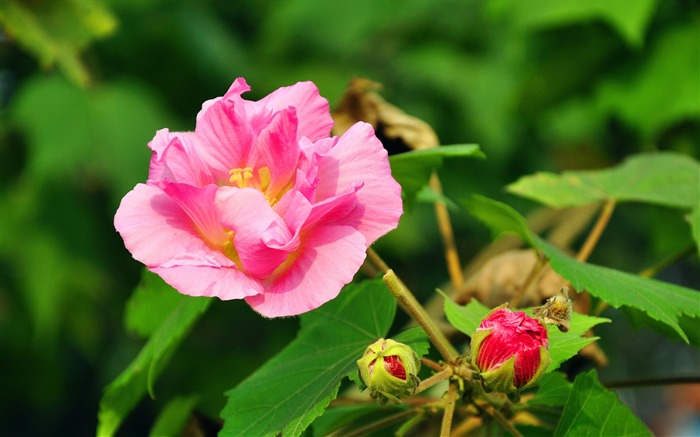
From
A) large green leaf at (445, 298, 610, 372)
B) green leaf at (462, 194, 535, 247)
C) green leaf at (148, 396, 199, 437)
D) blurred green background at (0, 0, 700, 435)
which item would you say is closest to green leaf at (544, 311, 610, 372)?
large green leaf at (445, 298, 610, 372)

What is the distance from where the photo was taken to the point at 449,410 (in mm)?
590

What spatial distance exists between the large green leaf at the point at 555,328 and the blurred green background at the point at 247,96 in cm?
85

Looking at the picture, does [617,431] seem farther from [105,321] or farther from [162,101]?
[105,321]

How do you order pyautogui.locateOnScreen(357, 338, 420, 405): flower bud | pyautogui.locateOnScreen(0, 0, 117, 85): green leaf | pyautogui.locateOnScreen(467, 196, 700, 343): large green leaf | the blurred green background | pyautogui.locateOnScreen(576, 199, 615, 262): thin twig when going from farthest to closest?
the blurred green background → pyautogui.locateOnScreen(0, 0, 117, 85): green leaf → pyautogui.locateOnScreen(576, 199, 615, 262): thin twig → pyautogui.locateOnScreen(467, 196, 700, 343): large green leaf → pyautogui.locateOnScreen(357, 338, 420, 405): flower bud

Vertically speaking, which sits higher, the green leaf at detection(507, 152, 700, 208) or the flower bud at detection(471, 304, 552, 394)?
the flower bud at detection(471, 304, 552, 394)

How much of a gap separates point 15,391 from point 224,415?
6.10 feet

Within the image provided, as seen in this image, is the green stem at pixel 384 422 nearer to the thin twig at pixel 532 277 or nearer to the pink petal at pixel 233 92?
the thin twig at pixel 532 277

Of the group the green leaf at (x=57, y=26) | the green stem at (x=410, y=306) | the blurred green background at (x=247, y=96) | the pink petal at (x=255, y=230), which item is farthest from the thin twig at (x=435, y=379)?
the blurred green background at (x=247, y=96)

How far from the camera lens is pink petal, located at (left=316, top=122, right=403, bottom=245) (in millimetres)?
569

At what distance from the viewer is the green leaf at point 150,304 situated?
839 millimetres

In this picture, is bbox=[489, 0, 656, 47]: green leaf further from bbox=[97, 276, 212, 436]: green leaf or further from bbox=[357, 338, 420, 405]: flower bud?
bbox=[357, 338, 420, 405]: flower bud

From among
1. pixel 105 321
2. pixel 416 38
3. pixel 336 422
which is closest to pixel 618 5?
pixel 336 422

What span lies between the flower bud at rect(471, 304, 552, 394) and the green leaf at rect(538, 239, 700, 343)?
4.7 inches

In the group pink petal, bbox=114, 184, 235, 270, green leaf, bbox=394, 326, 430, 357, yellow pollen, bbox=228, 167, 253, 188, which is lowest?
green leaf, bbox=394, 326, 430, 357
